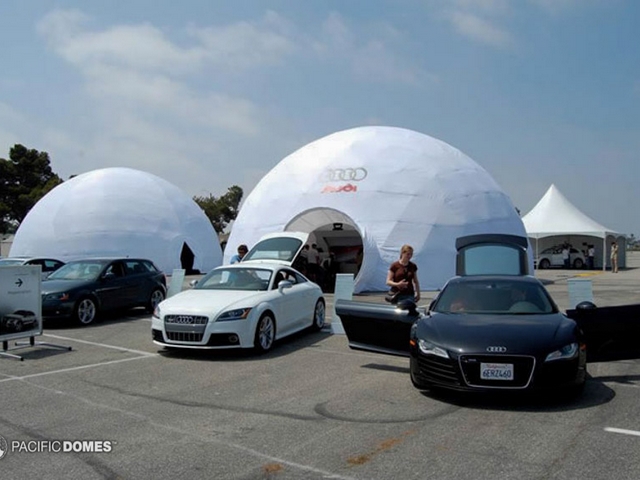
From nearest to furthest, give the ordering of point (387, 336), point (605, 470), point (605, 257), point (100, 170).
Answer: point (605, 470) → point (387, 336) → point (100, 170) → point (605, 257)

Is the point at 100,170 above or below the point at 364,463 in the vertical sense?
above

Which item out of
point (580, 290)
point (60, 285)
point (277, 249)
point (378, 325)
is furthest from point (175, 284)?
point (580, 290)

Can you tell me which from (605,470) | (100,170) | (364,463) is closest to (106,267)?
(364,463)

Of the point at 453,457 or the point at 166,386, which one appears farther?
the point at 166,386

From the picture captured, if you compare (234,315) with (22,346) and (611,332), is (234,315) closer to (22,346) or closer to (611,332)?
(22,346)

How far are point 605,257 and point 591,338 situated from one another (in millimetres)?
35289

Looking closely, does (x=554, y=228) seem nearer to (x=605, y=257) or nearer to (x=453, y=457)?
(x=605, y=257)

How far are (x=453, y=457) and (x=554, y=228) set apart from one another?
3804cm

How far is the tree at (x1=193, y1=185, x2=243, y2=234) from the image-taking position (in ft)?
253

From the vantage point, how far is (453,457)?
4.64 metres

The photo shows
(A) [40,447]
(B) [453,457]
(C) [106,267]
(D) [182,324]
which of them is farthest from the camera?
(C) [106,267]

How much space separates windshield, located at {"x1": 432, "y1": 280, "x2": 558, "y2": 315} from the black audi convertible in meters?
0.01

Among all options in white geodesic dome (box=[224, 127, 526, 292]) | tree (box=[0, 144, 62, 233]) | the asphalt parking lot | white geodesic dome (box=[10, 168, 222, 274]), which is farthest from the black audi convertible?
tree (box=[0, 144, 62, 233])

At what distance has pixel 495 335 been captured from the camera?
6199 millimetres
